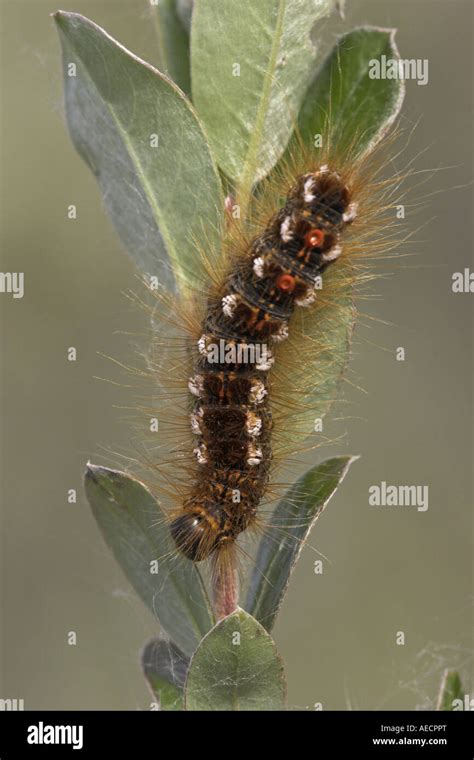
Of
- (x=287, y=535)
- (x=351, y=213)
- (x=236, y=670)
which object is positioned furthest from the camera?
(x=351, y=213)

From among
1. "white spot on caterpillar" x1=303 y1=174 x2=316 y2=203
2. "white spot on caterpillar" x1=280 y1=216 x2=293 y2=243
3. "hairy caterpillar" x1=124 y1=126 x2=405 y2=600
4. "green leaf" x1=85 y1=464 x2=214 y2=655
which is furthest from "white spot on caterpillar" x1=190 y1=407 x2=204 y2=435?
"white spot on caterpillar" x1=303 y1=174 x2=316 y2=203

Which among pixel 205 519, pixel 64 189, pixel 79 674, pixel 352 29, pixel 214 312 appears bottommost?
pixel 79 674

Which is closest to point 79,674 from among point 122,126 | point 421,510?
point 421,510

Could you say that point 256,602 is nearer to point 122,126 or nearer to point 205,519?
point 205,519

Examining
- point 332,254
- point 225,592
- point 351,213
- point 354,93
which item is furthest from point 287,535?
point 354,93

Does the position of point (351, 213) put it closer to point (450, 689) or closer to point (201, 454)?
point (201, 454)

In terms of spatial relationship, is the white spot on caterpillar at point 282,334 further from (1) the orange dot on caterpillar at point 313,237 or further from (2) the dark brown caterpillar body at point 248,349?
(1) the orange dot on caterpillar at point 313,237

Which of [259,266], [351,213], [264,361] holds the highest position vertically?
[351,213]
